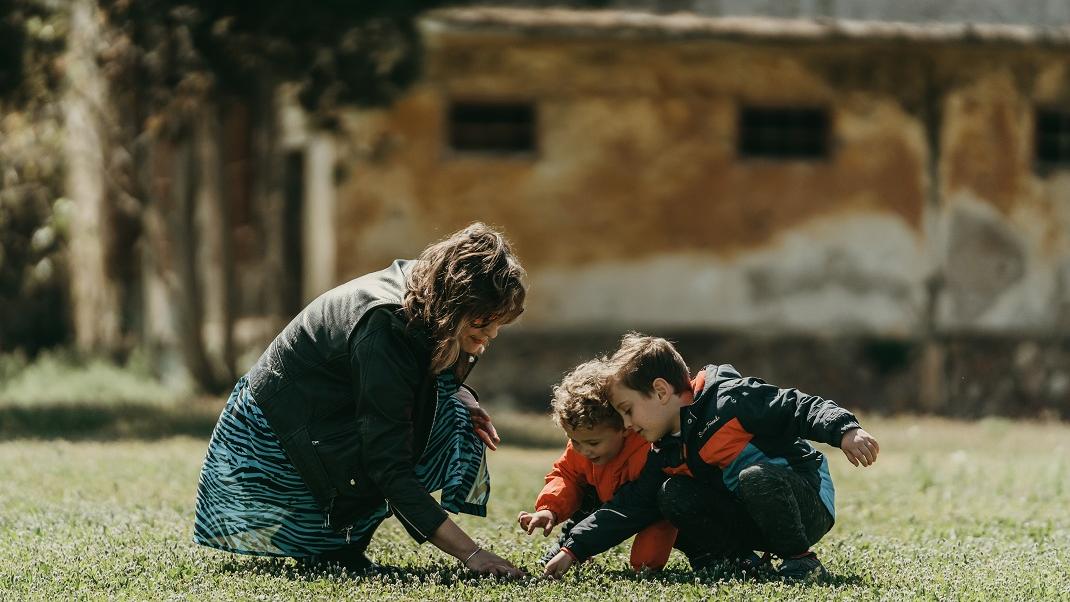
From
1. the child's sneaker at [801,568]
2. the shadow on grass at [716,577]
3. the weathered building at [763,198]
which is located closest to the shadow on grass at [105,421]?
the weathered building at [763,198]

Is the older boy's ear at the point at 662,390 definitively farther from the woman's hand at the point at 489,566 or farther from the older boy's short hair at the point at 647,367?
the woman's hand at the point at 489,566

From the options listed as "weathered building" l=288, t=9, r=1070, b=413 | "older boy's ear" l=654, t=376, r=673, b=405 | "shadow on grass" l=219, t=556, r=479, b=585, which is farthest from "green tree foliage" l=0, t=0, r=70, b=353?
"older boy's ear" l=654, t=376, r=673, b=405

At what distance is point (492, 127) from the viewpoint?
14.4m

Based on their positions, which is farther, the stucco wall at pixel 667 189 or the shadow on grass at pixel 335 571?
the stucco wall at pixel 667 189

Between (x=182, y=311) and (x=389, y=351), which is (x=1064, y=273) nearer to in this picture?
(x=182, y=311)

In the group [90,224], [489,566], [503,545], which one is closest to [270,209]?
[90,224]

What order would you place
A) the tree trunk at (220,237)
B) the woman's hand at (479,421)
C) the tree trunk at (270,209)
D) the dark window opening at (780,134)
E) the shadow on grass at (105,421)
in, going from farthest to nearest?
the dark window opening at (780,134)
the tree trunk at (270,209)
the tree trunk at (220,237)
the shadow on grass at (105,421)
the woman's hand at (479,421)

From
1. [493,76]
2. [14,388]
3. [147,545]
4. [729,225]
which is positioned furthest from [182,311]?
[147,545]

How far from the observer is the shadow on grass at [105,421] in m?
10.3

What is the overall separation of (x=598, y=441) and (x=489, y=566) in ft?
2.21

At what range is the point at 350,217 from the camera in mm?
14062

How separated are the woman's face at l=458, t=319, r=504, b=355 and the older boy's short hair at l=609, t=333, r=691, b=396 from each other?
527 mm

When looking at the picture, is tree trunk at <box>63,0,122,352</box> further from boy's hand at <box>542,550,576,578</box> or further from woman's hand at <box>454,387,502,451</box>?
boy's hand at <box>542,550,576,578</box>

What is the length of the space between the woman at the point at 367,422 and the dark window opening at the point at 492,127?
9058mm
